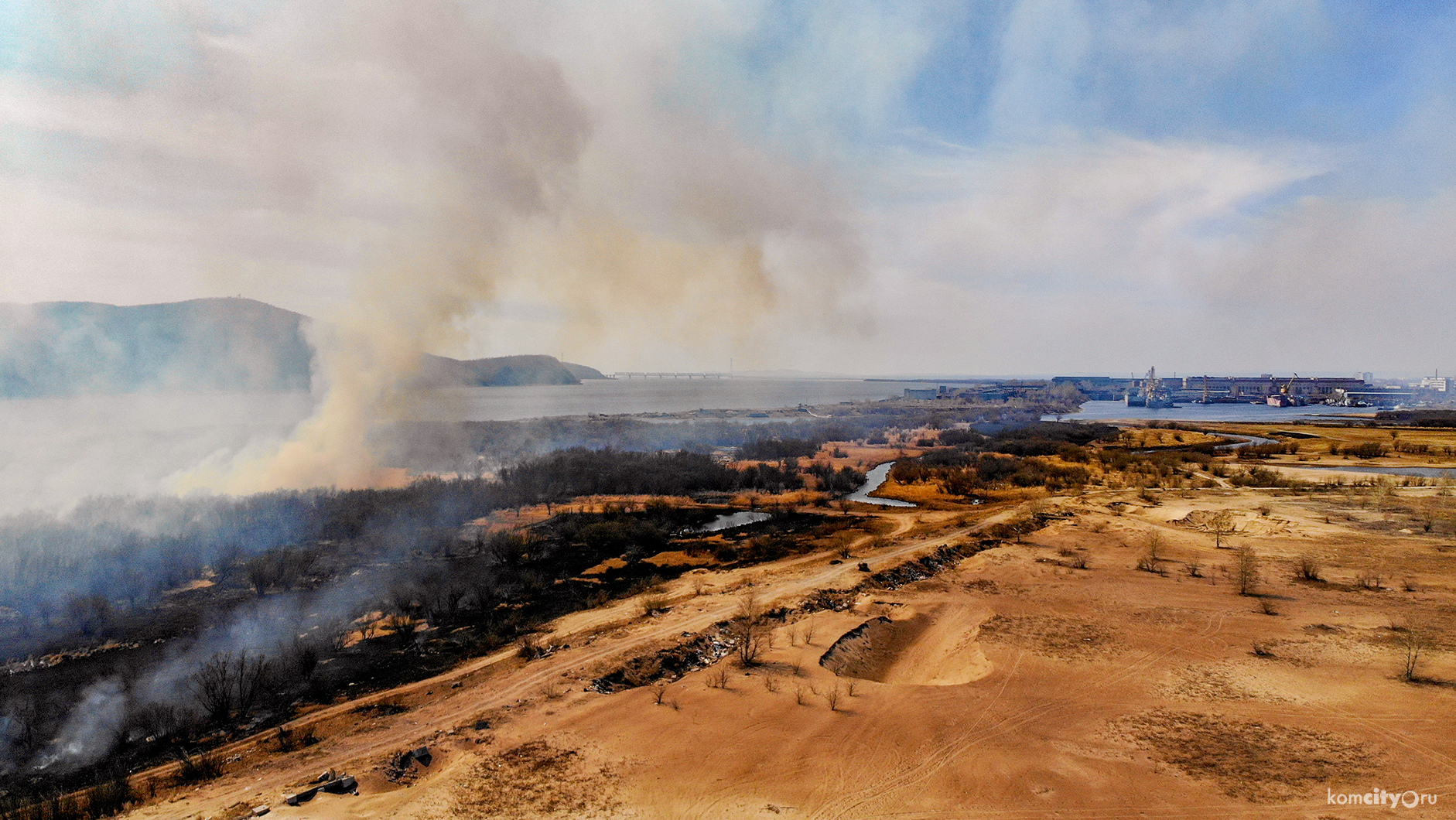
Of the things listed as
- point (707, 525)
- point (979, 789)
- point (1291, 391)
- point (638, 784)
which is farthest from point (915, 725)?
point (1291, 391)

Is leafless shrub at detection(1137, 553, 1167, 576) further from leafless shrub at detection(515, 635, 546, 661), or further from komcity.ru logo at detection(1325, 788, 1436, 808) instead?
leafless shrub at detection(515, 635, 546, 661)

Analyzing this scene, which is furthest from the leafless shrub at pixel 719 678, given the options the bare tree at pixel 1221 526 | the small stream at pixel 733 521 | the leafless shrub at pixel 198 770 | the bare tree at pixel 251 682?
the bare tree at pixel 1221 526

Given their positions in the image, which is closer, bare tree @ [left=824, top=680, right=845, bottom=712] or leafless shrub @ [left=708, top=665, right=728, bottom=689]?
bare tree @ [left=824, top=680, right=845, bottom=712]

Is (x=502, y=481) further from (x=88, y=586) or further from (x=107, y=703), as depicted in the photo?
(x=107, y=703)

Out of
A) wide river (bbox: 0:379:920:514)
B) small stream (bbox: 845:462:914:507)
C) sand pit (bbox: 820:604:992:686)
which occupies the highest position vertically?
wide river (bbox: 0:379:920:514)

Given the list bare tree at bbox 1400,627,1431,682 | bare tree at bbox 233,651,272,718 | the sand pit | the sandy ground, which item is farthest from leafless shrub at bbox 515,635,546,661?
bare tree at bbox 1400,627,1431,682

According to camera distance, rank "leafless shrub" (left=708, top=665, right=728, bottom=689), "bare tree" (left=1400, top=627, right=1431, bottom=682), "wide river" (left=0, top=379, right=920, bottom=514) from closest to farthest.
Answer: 1. "bare tree" (left=1400, top=627, right=1431, bottom=682)
2. "leafless shrub" (left=708, top=665, right=728, bottom=689)
3. "wide river" (left=0, top=379, right=920, bottom=514)

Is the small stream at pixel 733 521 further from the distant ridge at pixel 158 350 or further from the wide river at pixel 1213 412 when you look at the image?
the wide river at pixel 1213 412
